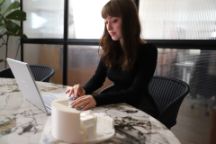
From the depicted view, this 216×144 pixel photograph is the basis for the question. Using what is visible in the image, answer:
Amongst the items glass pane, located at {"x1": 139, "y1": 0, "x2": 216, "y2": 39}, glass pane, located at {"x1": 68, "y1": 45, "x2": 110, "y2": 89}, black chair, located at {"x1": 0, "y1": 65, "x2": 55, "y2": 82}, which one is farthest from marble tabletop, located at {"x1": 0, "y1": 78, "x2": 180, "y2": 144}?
glass pane, located at {"x1": 68, "y1": 45, "x2": 110, "y2": 89}

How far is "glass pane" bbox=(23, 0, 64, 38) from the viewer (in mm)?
3604

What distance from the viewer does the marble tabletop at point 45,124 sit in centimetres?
83

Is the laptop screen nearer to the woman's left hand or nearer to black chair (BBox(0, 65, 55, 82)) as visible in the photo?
the woman's left hand

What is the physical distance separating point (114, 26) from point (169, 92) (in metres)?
0.56

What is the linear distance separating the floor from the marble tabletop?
1.15 metres

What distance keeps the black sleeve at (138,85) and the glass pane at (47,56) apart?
221cm

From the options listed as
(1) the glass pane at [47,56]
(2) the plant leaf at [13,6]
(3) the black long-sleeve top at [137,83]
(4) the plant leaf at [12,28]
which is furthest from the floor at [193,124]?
(2) the plant leaf at [13,6]

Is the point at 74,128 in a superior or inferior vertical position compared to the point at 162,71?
superior

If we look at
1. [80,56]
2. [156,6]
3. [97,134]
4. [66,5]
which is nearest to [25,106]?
[97,134]

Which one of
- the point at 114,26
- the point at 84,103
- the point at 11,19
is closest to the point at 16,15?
the point at 11,19

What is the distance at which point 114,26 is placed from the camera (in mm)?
1524

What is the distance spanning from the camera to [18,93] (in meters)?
1.48

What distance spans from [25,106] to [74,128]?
57cm

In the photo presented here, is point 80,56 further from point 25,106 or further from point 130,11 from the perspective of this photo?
point 25,106
